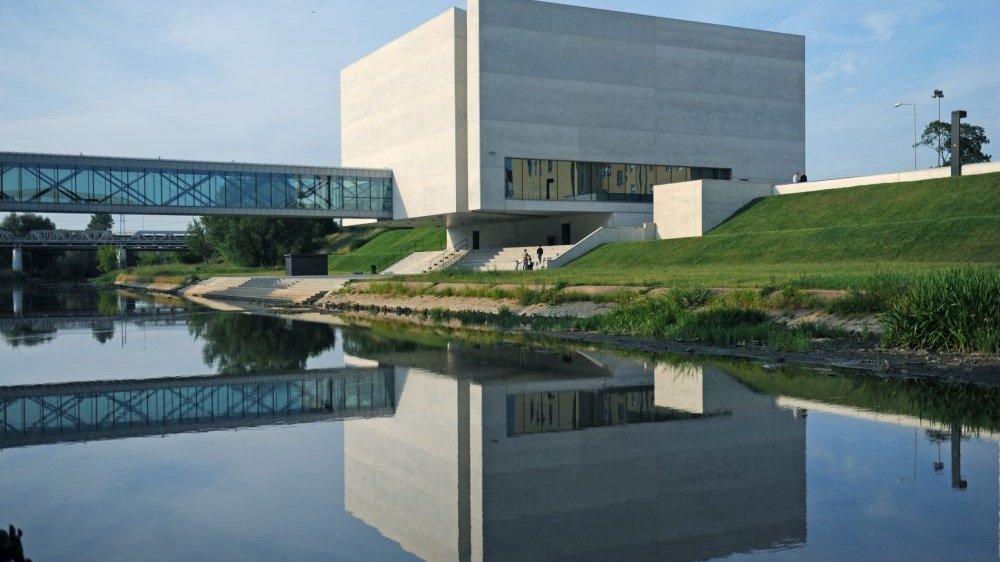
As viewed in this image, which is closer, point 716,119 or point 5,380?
point 5,380

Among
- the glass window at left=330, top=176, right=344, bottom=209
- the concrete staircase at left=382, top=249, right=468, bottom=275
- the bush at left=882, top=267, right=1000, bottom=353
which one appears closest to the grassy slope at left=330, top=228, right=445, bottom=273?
the concrete staircase at left=382, top=249, right=468, bottom=275

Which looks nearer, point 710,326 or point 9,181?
point 710,326

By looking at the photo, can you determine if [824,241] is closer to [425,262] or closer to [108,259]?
[425,262]

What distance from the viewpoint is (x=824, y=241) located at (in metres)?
43.6

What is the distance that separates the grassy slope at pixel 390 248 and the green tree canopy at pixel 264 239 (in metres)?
4.95

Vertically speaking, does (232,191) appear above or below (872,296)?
above

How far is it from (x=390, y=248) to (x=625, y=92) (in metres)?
35.8

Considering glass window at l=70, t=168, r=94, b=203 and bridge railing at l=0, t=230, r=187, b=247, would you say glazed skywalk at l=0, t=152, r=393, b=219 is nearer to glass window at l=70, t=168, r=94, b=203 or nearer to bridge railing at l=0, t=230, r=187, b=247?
glass window at l=70, t=168, r=94, b=203

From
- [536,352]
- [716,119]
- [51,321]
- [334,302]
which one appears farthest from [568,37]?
[536,352]

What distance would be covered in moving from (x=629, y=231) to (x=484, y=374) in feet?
140

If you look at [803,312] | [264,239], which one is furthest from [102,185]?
[803,312]

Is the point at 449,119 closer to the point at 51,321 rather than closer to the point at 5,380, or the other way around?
the point at 51,321

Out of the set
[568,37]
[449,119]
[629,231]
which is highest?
[568,37]

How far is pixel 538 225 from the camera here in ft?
222
